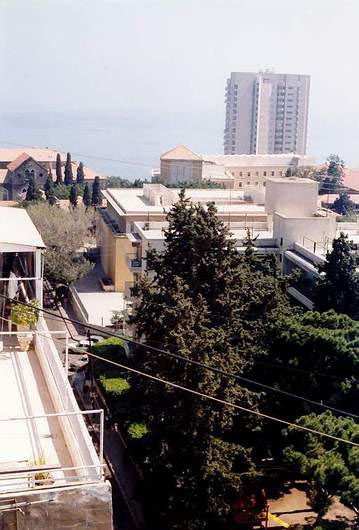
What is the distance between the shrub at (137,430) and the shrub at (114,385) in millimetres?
1368

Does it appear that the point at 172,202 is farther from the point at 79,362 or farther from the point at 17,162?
the point at 17,162

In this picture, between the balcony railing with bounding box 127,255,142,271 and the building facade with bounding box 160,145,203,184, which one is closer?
the balcony railing with bounding box 127,255,142,271

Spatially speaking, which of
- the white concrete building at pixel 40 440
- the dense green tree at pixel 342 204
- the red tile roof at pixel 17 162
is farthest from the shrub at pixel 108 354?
the red tile roof at pixel 17 162

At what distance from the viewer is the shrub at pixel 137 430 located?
9.41 m

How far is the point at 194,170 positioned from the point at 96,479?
33.2 m

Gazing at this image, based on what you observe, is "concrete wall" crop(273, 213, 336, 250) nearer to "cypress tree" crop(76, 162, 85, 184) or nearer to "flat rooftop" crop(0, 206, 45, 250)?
"flat rooftop" crop(0, 206, 45, 250)

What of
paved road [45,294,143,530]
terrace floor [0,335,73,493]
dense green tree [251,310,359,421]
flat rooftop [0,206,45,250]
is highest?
flat rooftop [0,206,45,250]

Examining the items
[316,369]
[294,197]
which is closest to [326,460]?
[316,369]

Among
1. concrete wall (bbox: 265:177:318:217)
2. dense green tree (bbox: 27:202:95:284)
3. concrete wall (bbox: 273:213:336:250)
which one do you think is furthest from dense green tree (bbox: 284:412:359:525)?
dense green tree (bbox: 27:202:95:284)

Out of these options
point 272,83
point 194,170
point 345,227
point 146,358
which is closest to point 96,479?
point 146,358

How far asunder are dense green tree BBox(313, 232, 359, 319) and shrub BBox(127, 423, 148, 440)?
3.67m

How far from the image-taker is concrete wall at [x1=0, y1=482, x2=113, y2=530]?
8.38 ft

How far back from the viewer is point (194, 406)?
25.1 ft

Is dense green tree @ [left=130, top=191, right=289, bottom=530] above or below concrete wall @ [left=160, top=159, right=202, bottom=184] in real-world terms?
below
